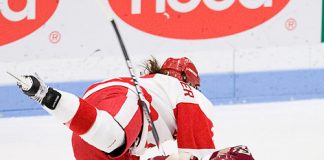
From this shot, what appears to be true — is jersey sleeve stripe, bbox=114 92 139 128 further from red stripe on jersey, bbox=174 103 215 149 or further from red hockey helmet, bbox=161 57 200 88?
red hockey helmet, bbox=161 57 200 88

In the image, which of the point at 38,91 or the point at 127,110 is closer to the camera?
the point at 38,91

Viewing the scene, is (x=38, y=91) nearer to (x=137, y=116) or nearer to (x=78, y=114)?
(x=78, y=114)

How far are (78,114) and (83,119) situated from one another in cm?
2

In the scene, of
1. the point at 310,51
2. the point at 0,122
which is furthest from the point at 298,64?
the point at 0,122

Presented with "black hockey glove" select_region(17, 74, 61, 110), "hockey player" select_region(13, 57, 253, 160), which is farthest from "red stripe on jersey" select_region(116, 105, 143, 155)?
"black hockey glove" select_region(17, 74, 61, 110)

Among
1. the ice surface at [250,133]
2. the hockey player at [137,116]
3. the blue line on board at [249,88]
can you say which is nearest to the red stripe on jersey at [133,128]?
the hockey player at [137,116]

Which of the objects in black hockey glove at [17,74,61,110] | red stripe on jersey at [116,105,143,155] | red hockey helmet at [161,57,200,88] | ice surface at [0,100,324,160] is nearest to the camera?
black hockey glove at [17,74,61,110]

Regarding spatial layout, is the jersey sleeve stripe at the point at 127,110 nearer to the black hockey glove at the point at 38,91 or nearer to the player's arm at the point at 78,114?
the player's arm at the point at 78,114

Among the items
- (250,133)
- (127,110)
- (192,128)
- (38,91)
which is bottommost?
(250,133)

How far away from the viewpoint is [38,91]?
1872 mm

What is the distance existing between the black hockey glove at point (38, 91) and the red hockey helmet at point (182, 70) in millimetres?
774

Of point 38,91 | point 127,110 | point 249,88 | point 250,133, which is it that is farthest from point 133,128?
point 249,88

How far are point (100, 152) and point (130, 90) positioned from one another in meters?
0.21

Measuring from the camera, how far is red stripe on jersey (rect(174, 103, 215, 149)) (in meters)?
2.37
